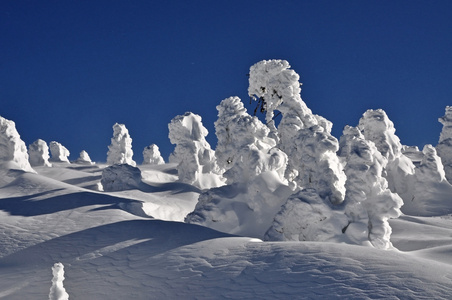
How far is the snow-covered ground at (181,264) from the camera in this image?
364 inches

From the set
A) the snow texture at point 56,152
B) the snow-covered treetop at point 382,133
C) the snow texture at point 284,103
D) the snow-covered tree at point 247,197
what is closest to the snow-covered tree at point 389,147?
the snow-covered treetop at point 382,133

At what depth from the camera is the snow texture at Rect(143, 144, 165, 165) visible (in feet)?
235

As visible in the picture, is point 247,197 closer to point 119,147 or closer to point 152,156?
point 119,147

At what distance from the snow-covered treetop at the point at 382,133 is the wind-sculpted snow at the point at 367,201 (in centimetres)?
1938

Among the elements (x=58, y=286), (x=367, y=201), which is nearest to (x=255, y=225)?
(x=367, y=201)

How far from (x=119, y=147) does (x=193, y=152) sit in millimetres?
27482

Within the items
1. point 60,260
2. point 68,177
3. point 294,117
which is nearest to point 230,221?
point 60,260

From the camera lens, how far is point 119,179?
3653 cm

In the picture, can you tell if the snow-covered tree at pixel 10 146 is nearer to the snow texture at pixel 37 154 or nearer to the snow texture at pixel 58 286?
the snow texture at pixel 37 154

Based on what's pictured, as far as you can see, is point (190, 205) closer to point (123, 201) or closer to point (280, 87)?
point (123, 201)

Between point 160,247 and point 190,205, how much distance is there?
2097 cm

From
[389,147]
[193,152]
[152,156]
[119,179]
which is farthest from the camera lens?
[152,156]

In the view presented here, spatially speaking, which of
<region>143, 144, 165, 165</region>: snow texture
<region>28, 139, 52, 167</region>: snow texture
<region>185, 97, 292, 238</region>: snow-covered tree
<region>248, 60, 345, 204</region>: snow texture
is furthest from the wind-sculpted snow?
<region>143, 144, 165, 165</region>: snow texture

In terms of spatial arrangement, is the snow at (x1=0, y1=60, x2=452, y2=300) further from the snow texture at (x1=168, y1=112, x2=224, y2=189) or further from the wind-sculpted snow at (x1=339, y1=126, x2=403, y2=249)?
the snow texture at (x1=168, y1=112, x2=224, y2=189)
